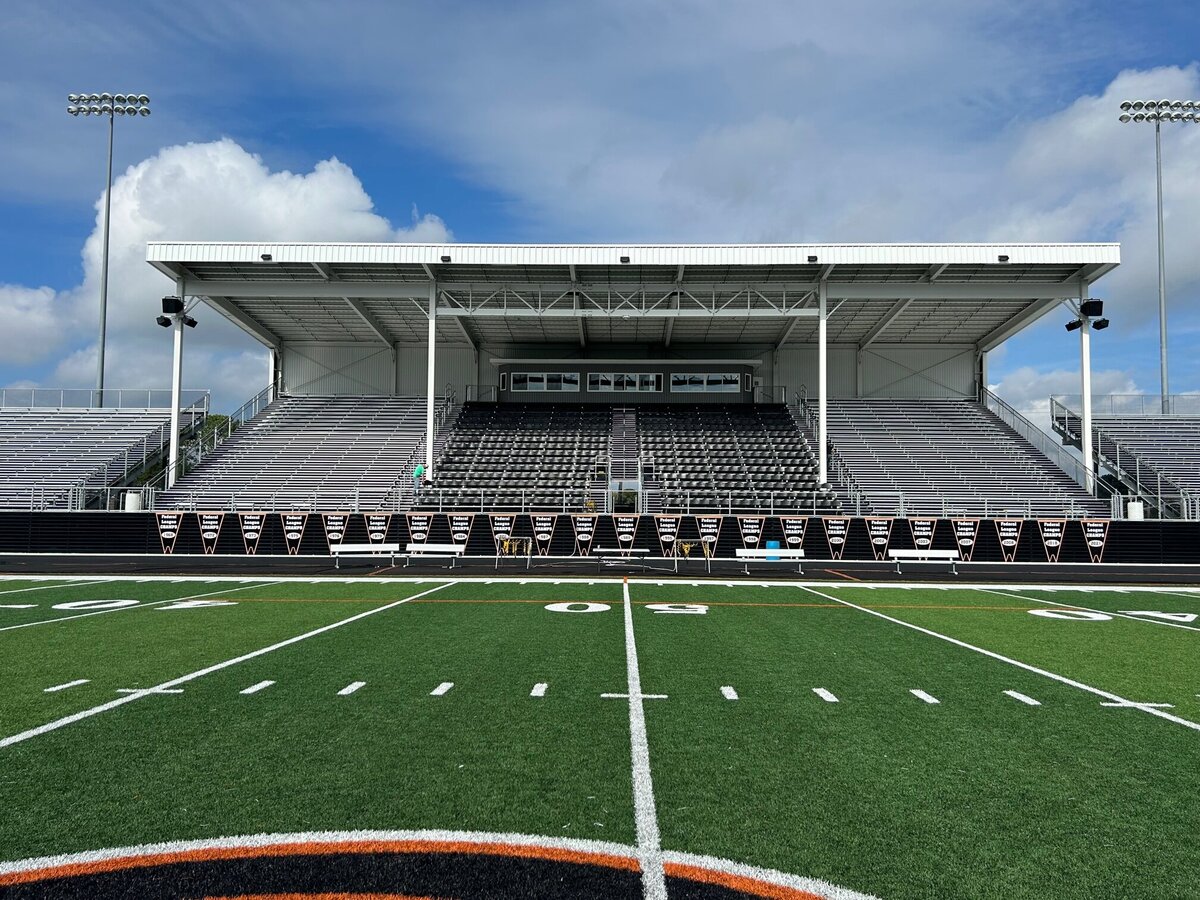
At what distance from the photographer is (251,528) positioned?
78.5 ft

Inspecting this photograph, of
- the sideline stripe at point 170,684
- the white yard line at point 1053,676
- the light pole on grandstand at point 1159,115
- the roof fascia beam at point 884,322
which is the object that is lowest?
the white yard line at point 1053,676

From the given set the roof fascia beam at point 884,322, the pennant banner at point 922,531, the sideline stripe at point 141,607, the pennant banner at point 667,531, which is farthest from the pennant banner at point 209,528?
the roof fascia beam at point 884,322

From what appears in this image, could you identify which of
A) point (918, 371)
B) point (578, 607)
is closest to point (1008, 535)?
point (578, 607)

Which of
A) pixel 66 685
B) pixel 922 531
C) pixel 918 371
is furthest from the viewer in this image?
pixel 918 371

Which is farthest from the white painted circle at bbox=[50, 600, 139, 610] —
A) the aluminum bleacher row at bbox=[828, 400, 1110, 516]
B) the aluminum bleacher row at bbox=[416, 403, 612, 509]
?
the aluminum bleacher row at bbox=[828, 400, 1110, 516]

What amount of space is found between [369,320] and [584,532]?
1732cm

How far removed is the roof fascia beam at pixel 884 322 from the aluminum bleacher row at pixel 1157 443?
1007cm

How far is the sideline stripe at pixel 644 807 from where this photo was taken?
10.3ft

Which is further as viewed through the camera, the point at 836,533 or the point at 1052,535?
the point at 836,533

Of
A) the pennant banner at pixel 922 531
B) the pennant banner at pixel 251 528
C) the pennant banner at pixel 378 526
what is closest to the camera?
the pennant banner at pixel 922 531

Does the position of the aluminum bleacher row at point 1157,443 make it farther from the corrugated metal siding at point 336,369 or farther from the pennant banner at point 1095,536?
the corrugated metal siding at point 336,369

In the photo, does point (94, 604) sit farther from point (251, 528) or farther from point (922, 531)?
point (922, 531)

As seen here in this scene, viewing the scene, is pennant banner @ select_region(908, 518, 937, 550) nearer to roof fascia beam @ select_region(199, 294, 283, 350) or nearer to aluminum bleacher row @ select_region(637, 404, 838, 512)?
aluminum bleacher row @ select_region(637, 404, 838, 512)

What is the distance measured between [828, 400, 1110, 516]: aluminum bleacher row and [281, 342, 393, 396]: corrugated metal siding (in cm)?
2282
